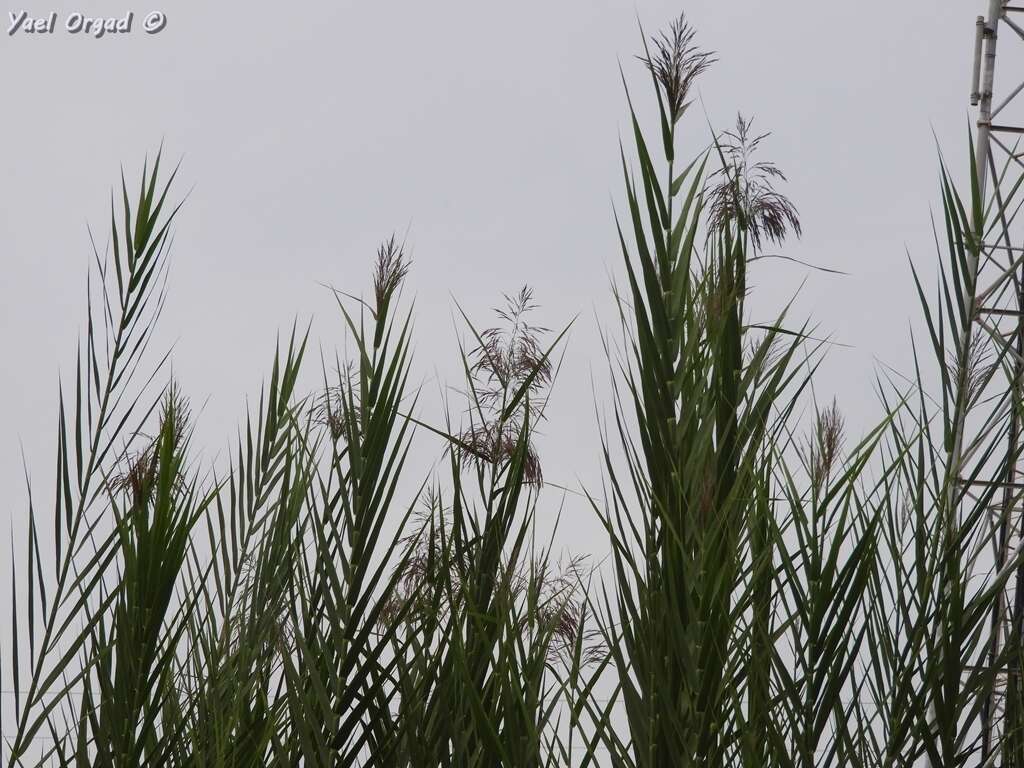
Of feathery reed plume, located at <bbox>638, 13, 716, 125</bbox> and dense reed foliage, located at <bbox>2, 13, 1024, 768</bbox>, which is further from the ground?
feathery reed plume, located at <bbox>638, 13, 716, 125</bbox>

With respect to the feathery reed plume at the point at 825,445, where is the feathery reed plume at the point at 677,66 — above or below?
above

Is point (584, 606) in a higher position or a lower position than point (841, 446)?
lower

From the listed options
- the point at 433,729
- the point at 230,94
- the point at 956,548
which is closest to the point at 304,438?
the point at 433,729

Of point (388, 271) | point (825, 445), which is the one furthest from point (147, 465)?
point (825, 445)

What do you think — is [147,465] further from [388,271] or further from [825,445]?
[825,445]

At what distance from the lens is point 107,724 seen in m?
1.09

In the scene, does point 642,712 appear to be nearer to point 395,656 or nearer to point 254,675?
point 395,656

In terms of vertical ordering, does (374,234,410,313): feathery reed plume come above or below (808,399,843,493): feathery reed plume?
above

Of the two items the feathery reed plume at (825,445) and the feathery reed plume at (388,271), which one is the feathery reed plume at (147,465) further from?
the feathery reed plume at (825,445)

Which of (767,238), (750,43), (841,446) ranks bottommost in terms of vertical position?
(841,446)

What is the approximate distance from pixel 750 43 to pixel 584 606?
323 cm

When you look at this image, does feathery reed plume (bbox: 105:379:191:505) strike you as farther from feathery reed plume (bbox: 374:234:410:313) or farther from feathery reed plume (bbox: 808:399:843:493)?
feathery reed plume (bbox: 808:399:843:493)

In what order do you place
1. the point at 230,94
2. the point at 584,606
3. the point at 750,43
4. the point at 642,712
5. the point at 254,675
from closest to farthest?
the point at 642,712 < the point at 584,606 < the point at 254,675 < the point at 750,43 < the point at 230,94

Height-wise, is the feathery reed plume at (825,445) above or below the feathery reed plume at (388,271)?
below
